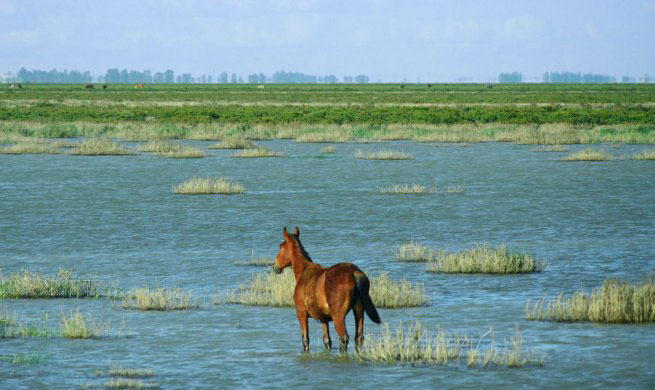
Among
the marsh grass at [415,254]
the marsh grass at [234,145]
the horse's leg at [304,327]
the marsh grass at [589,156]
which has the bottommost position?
the marsh grass at [234,145]

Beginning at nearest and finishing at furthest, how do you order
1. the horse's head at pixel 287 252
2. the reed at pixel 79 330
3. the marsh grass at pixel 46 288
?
the horse's head at pixel 287 252
the reed at pixel 79 330
the marsh grass at pixel 46 288

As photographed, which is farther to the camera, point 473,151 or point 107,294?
point 473,151

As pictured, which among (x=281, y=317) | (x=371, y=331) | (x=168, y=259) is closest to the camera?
(x=371, y=331)

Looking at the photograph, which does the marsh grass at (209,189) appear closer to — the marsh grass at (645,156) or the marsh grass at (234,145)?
the marsh grass at (645,156)

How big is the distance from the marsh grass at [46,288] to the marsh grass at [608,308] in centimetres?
567

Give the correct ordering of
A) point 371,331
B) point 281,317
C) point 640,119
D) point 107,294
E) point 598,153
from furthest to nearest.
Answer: point 640,119 → point 598,153 → point 107,294 → point 281,317 → point 371,331

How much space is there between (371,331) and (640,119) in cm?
6109

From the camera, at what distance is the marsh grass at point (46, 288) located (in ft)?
46.8

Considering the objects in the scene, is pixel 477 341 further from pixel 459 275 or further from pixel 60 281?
pixel 60 281

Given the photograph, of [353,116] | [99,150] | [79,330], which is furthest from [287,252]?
[353,116]

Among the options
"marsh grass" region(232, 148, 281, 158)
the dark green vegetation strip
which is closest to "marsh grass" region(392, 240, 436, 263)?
"marsh grass" region(232, 148, 281, 158)

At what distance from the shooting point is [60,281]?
1466cm

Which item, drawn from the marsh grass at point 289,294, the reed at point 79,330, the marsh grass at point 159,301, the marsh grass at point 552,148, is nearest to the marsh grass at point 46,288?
the marsh grass at point 159,301

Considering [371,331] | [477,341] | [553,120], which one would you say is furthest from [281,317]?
[553,120]
